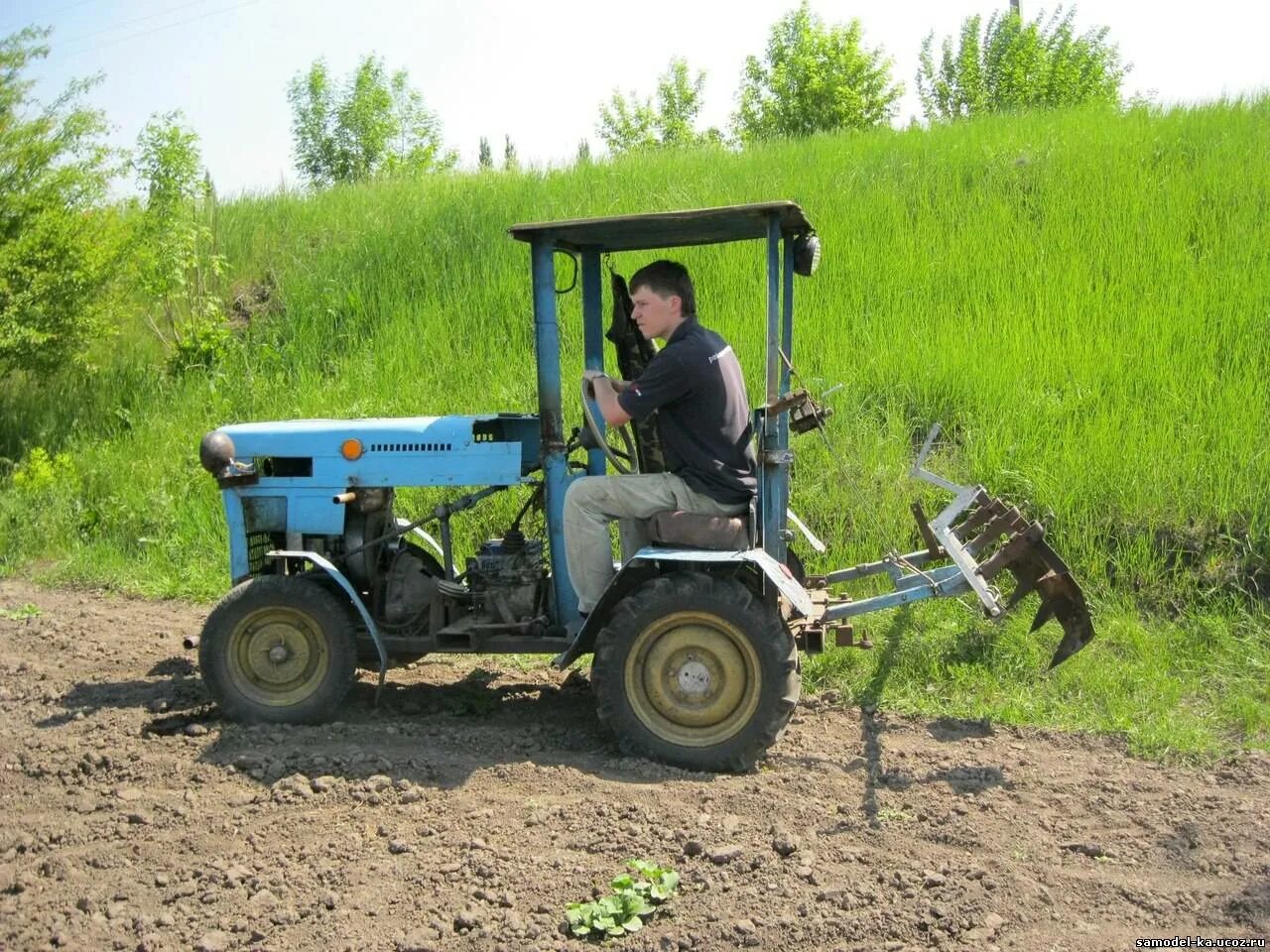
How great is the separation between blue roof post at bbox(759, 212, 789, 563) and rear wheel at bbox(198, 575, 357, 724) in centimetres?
185

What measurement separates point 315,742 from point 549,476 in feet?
4.75

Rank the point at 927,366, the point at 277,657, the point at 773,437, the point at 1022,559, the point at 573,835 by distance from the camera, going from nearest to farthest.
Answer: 1. the point at 573,835
2. the point at 773,437
3. the point at 1022,559
4. the point at 277,657
5. the point at 927,366

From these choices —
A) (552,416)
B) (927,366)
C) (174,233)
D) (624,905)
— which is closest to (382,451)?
(552,416)

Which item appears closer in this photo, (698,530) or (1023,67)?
(698,530)

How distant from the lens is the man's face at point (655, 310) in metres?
4.53

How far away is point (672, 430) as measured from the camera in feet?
14.9

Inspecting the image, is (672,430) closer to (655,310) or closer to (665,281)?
(655,310)

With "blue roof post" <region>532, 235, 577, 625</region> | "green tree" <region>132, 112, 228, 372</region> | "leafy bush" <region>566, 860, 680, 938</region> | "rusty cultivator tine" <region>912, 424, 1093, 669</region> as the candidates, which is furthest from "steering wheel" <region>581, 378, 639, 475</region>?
"green tree" <region>132, 112, 228, 372</region>

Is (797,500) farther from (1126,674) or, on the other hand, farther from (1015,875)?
(1015,875)

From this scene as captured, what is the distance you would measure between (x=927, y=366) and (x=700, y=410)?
386 cm

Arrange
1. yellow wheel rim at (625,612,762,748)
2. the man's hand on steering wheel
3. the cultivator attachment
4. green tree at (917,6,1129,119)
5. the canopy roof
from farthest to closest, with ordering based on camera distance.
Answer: green tree at (917,6,1129,119) → the cultivator attachment → the man's hand on steering wheel → yellow wheel rim at (625,612,762,748) → the canopy roof

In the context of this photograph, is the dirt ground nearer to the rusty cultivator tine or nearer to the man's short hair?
the rusty cultivator tine

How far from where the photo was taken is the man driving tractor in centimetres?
442

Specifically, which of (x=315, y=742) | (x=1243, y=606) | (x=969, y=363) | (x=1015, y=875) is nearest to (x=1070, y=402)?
(x=969, y=363)
